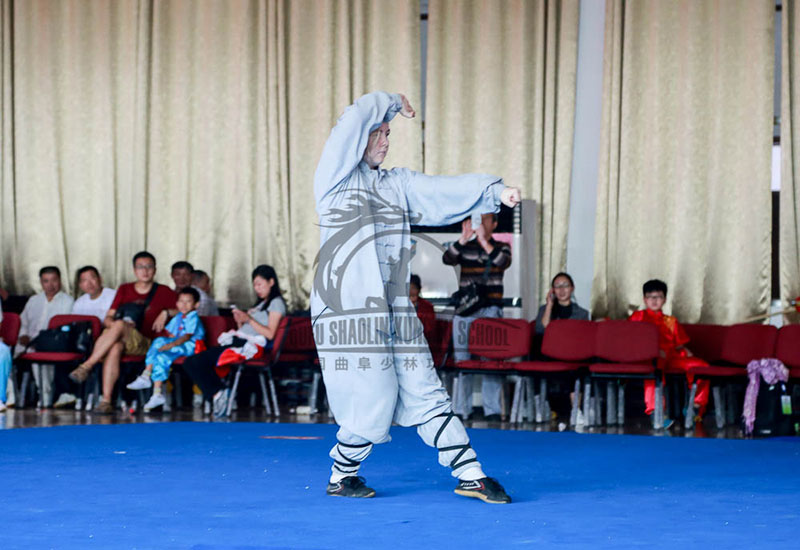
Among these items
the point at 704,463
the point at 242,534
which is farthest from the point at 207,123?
the point at 242,534

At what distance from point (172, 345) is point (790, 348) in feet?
15.0

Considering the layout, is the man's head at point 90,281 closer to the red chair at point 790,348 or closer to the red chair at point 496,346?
the red chair at point 496,346

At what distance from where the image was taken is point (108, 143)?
10.4 meters

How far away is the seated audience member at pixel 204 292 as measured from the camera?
30.2 feet

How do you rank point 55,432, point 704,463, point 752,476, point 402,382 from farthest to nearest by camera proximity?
point 55,432 < point 704,463 < point 752,476 < point 402,382

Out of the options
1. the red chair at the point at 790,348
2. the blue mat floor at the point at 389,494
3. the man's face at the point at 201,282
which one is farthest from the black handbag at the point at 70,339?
the red chair at the point at 790,348

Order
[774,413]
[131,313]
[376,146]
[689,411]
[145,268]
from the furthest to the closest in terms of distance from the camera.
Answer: [145,268]
[131,313]
[689,411]
[774,413]
[376,146]

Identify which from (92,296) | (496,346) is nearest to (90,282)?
(92,296)

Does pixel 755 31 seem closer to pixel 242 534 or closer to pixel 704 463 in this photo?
pixel 704 463

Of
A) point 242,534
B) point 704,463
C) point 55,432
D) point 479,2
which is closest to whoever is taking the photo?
point 242,534

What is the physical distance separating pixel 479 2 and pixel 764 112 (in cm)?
265

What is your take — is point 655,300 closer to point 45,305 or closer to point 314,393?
point 314,393

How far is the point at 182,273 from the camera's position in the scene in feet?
31.1

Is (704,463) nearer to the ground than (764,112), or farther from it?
nearer to the ground
